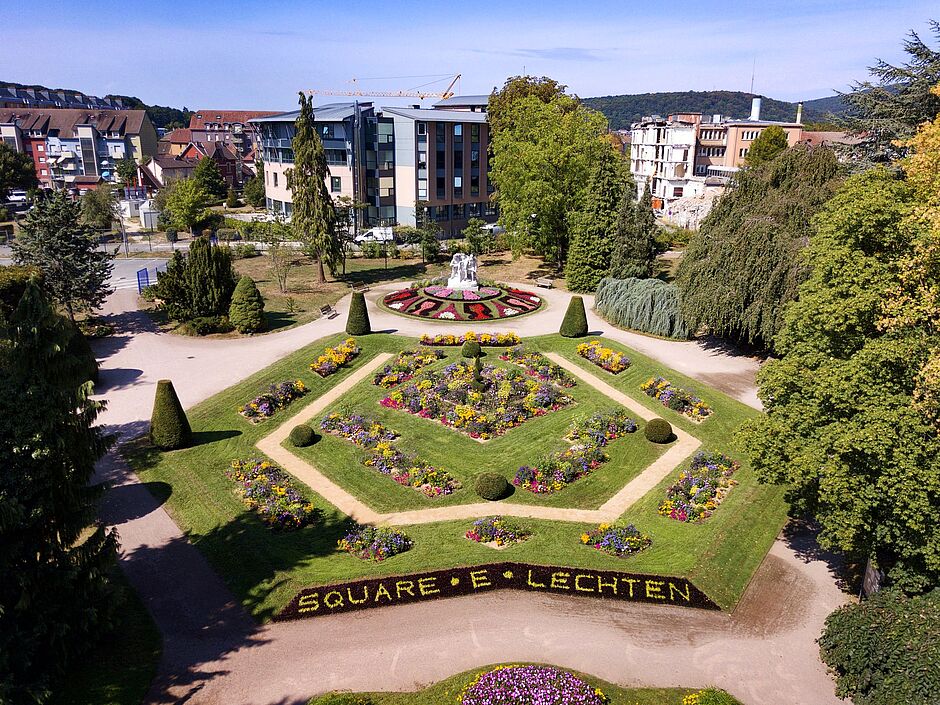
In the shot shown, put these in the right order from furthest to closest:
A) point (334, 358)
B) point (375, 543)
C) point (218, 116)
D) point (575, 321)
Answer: point (218, 116), point (575, 321), point (334, 358), point (375, 543)

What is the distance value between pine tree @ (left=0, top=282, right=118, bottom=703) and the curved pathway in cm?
247

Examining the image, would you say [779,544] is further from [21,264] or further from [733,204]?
[21,264]

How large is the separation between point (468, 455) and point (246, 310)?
66.8 feet

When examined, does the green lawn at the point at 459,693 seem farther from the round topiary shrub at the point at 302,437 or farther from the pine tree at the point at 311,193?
the pine tree at the point at 311,193

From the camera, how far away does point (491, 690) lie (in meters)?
14.0

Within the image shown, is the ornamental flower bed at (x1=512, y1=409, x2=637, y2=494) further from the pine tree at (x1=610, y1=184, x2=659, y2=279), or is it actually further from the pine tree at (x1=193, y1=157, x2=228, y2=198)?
the pine tree at (x1=193, y1=157, x2=228, y2=198)

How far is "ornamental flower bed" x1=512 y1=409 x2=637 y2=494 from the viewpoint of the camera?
2388 centimetres

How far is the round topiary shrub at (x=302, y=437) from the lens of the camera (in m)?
26.5

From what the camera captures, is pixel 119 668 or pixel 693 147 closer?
pixel 119 668

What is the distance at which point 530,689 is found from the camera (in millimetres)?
13906

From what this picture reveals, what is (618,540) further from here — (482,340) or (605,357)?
(482,340)

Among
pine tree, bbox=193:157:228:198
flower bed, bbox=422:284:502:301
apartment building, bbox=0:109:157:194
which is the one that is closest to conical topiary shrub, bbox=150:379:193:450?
flower bed, bbox=422:284:502:301

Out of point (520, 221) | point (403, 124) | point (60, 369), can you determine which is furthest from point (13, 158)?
point (60, 369)

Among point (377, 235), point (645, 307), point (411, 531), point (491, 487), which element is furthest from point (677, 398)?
point (377, 235)
